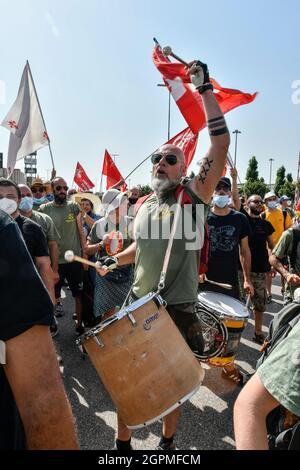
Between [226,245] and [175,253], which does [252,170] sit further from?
[175,253]

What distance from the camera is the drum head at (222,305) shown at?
120 inches

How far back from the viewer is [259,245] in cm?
543

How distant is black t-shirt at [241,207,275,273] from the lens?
521 centimetres

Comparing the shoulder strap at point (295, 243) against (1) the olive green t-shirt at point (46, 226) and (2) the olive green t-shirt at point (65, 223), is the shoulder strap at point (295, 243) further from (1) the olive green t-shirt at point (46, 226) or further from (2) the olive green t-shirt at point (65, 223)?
(2) the olive green t-shirt at point (65, 223)

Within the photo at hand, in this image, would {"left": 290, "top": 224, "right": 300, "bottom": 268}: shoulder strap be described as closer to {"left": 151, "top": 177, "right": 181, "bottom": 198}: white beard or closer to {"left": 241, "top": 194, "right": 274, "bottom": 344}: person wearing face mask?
{"left": 241, "top": 194, "right": 274, "bottom": 344}: person wearing face mask

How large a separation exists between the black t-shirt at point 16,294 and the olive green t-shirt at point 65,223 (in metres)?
4.34

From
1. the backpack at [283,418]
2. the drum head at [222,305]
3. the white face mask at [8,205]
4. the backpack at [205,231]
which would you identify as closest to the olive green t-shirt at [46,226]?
the white face mask at [8,205]

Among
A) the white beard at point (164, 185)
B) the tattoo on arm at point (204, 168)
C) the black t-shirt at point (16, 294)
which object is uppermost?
the tattoo on arm at point (204, 168)

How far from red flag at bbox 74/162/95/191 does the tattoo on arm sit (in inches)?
382

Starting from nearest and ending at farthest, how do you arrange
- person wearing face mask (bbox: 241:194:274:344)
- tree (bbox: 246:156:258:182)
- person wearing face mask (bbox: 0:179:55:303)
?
person wearing face mask (bbox: 0:179:55:303) < person wearing face mask (bbox: 241:194:274:344) < tree (bbox: 246:156:258:182)

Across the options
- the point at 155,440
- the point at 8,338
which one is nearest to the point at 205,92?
the point at 8,338

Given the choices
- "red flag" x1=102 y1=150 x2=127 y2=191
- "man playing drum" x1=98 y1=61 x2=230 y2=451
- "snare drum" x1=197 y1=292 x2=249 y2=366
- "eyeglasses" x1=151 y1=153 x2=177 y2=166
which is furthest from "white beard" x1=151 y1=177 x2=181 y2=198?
"red flag" x1=102 y1=150 x2=127 y2=191

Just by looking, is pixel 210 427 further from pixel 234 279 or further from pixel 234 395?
pixel 234 279

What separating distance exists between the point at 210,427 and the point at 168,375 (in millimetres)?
1432
